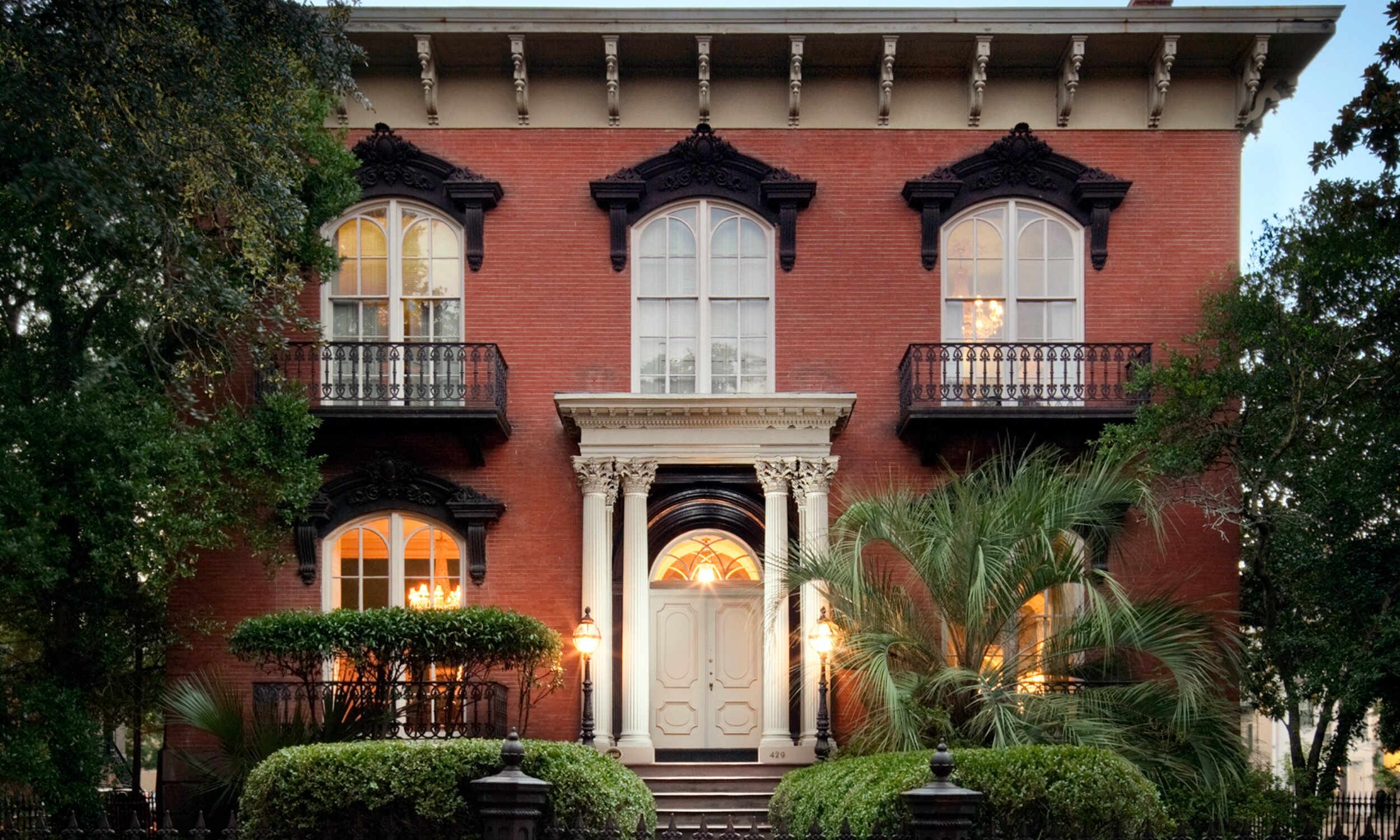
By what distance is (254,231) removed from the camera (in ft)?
52.0

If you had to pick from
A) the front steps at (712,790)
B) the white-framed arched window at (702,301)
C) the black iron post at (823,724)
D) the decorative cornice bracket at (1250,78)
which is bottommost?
the front steps at (712,790)

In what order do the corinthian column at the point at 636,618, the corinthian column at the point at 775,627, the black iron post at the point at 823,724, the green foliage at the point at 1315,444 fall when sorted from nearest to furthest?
the green foliage at the point at 1315,444 → the black iron post at the point at 823,724 → the corinthian column at the point at 775,627 → the corinthian column at the point at 636,618

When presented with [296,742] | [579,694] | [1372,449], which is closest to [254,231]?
[296,742]

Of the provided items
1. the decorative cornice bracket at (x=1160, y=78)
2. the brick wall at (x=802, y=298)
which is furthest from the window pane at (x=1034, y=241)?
the decorative cornice bracket at (x=1160, y=78)

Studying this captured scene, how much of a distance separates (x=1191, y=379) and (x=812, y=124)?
20.2ft

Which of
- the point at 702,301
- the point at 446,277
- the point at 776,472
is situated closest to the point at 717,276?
the point at 702,301

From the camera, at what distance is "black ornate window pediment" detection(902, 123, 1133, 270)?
2158cm

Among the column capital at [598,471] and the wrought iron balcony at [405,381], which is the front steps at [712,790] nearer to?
the column capital at [598,471]

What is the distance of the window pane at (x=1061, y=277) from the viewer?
2170cm

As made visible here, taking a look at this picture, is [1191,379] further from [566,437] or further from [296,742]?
[296,742]

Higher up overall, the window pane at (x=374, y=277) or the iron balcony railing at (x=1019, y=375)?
the window pane at (x=374, y=277)

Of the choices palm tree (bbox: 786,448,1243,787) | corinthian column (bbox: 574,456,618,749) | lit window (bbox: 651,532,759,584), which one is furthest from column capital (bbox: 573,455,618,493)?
palm tree (bbox: 786,448,1243,787)

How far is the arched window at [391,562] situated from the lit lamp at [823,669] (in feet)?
16.0

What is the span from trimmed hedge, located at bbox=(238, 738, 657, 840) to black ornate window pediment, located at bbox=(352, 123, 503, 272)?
887 cm
